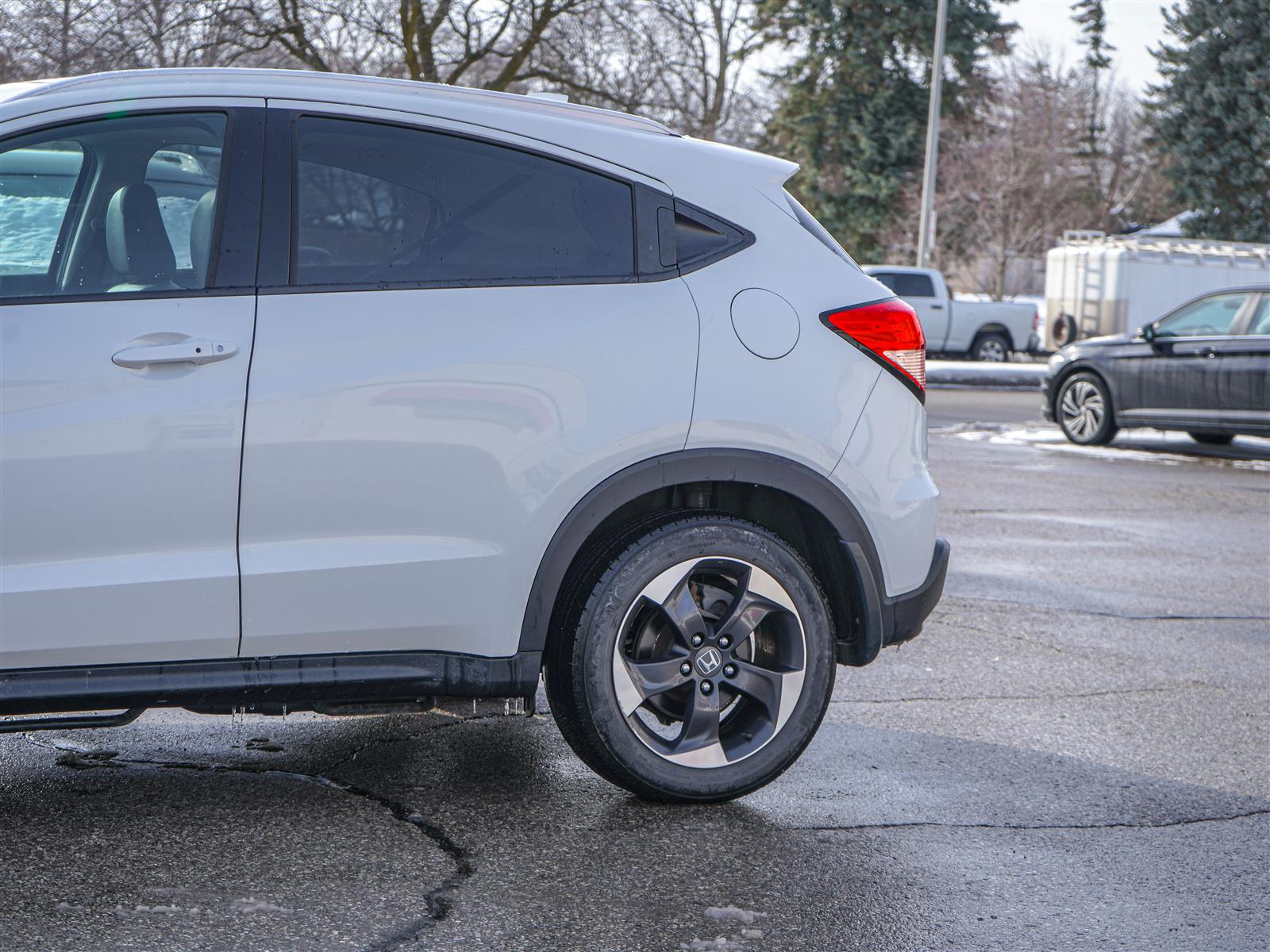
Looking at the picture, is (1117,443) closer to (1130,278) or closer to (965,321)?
(965,321)

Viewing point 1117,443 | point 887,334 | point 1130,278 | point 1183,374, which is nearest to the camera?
point 887,334

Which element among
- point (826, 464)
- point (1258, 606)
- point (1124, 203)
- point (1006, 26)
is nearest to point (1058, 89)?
point (1006, 26)

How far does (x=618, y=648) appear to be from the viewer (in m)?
→ 3.87

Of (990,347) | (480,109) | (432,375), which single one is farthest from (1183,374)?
(990,347)

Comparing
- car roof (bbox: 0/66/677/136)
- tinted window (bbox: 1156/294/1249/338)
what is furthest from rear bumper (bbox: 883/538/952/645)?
tinted window (bbox: 1156/294/1249/338)

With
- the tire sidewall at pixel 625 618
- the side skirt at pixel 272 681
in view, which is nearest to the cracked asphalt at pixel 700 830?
the tire sidewall at pixel 625 618

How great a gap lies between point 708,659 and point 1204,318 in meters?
11.4

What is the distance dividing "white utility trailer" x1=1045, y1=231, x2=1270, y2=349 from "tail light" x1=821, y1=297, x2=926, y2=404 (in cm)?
2660

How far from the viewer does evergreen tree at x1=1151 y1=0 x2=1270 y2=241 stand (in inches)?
1741

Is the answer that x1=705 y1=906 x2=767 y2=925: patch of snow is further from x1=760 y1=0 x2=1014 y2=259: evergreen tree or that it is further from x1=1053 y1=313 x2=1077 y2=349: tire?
x1=760 y1=0 x2=1014 y2=259: evergreen tree

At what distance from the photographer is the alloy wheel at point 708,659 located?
12.8ft

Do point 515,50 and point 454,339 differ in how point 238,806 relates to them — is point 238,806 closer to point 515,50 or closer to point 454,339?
point 454,339

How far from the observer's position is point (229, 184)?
3.64 meters

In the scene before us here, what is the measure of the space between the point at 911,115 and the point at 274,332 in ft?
133
